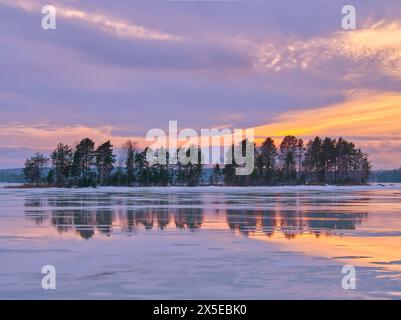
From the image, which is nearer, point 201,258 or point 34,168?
point 201,258

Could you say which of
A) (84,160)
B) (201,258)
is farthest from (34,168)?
(201,258)

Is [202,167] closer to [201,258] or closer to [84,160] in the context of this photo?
[84,160]

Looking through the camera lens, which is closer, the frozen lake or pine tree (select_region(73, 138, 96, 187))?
the frozen lake

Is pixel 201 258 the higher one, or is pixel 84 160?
pixel 84 160

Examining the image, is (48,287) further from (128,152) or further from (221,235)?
(128,152)

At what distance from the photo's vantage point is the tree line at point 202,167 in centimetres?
9800

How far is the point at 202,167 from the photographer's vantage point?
359ft

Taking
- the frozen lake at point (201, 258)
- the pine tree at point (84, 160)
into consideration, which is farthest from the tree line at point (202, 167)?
the frozen lake at point (201, 258)

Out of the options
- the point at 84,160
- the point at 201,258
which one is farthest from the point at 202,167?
the point at 201,258

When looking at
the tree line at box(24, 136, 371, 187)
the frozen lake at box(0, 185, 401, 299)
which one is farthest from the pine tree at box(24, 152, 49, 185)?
the frozen lake at box(0, 185, 401, 299)

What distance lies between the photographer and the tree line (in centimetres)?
9800

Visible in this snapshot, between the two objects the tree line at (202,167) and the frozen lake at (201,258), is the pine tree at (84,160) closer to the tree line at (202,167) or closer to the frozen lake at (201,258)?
the tree line at (202,167)

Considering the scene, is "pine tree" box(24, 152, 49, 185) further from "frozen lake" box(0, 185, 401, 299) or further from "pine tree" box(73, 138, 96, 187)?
"frozen lake" box(0, 185, 401, 299)

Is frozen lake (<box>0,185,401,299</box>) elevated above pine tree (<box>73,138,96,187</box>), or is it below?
below
